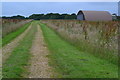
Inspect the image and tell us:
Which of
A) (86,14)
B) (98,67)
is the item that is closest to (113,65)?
(98,67)

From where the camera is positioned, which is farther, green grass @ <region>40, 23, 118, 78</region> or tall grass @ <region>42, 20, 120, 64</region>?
tall grass @ <region>42, 20, 120, 64</region>

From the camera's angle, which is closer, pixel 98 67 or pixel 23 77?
pixel 23 77

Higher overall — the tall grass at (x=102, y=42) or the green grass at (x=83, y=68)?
the tall grass at (x=102, y=42)

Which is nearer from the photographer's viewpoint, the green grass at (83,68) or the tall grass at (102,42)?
the green grass at (83,68)

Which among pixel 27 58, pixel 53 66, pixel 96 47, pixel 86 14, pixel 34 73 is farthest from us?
pixel 86 14

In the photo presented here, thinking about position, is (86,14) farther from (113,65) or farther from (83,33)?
(113,65)

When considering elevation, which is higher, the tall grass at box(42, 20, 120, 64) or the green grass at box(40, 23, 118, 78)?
the tall grass at box(42, 20, 120, 64)

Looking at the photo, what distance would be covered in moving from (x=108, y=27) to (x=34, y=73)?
5.90 meters

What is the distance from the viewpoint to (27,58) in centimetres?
1157

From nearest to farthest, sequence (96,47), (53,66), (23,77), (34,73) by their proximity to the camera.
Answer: (23,77), (34,73), (53,66), (96,47)

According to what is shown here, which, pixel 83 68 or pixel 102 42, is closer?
pixel 83 68

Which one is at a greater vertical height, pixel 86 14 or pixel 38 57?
pixel 86 14

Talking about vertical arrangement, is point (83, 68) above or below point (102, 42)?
below

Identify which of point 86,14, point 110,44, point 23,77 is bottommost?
point 23,77
